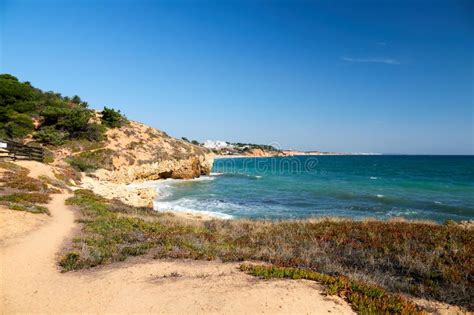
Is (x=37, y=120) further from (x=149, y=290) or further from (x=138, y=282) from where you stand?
(x=149, y=290)

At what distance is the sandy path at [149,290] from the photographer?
6641 millimetres

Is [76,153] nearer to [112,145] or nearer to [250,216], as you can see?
[112,145]

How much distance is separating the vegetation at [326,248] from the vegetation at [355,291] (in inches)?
5.8

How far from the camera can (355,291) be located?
738 centimetres

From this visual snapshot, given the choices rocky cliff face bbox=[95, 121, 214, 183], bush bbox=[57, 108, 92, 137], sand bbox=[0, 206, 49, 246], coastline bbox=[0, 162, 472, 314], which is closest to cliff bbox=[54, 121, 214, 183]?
rocky cliff face bbox=[95, 121, 214, 183]

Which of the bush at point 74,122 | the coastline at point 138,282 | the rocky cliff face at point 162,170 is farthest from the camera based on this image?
the bush at point 74,122

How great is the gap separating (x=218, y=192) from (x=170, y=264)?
3057 centimetres

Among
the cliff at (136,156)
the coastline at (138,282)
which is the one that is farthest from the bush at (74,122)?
the coastline at (138,282)

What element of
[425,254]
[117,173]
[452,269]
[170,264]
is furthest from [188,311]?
[117,173]

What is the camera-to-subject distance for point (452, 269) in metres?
9.99

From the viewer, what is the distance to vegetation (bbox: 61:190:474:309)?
9.34 meters

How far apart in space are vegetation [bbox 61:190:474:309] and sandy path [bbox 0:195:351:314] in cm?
83

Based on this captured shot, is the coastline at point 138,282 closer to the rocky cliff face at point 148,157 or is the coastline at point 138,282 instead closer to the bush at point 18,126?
the rocky cliff face at point 148,157

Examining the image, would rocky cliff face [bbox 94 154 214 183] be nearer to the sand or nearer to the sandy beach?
the sand
